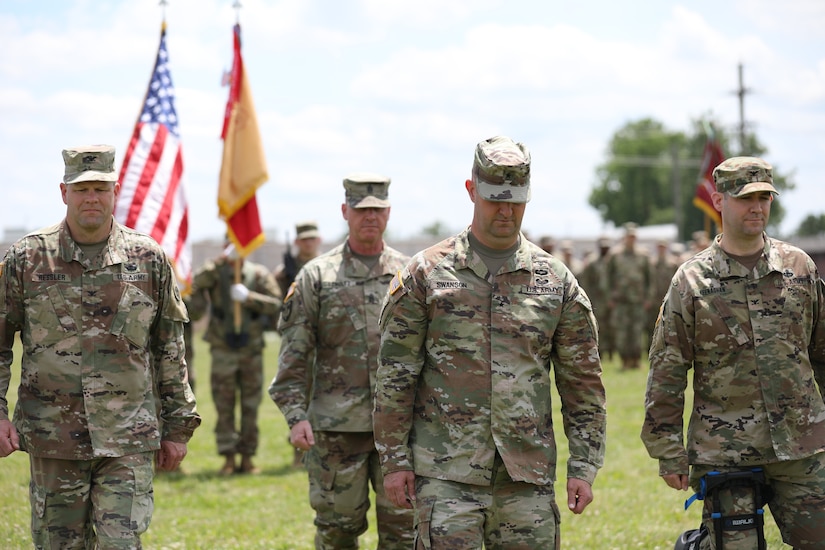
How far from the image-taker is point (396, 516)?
684cm

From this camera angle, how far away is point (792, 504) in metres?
5.70

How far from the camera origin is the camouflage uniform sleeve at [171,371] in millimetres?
6066

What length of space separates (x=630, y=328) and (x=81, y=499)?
17.3 metres

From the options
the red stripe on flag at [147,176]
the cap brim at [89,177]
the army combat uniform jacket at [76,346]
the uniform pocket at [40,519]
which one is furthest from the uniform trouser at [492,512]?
the red stripe on flag at [147,176]

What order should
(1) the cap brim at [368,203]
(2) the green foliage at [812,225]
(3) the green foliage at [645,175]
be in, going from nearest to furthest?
(1) the cap brim at [368,203]
(2) the green foliage at [812,225]
(3) the green foliage at [645,175]

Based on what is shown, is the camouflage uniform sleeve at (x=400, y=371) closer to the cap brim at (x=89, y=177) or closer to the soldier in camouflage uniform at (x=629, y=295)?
the cap brim at (x=89, y=177)

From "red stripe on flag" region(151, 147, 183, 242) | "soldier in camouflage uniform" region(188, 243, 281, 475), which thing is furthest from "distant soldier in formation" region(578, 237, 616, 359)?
"red stripe on flag" region(151, 147, 183, 242)

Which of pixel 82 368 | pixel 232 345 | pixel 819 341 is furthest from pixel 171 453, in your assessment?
pixel 232 345

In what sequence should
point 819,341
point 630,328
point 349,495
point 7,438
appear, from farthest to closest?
point 630,328
point 349,495
point 819,341
point 7,438

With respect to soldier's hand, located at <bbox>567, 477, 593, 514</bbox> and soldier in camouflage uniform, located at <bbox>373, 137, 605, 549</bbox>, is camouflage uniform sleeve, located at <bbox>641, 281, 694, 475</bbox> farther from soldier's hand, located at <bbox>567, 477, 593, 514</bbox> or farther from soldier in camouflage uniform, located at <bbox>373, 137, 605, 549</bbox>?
soldier's hand, located at <bbox>567, 477, 593, 514</bbox>

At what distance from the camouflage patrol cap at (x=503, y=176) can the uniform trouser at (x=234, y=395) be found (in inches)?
303

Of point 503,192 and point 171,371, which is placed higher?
point 503,192

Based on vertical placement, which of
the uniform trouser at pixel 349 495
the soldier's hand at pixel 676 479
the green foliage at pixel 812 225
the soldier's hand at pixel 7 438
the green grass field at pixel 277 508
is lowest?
the green grass field at pixel 277 508

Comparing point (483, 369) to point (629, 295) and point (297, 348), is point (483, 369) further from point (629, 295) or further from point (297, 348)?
point (629, 295)
